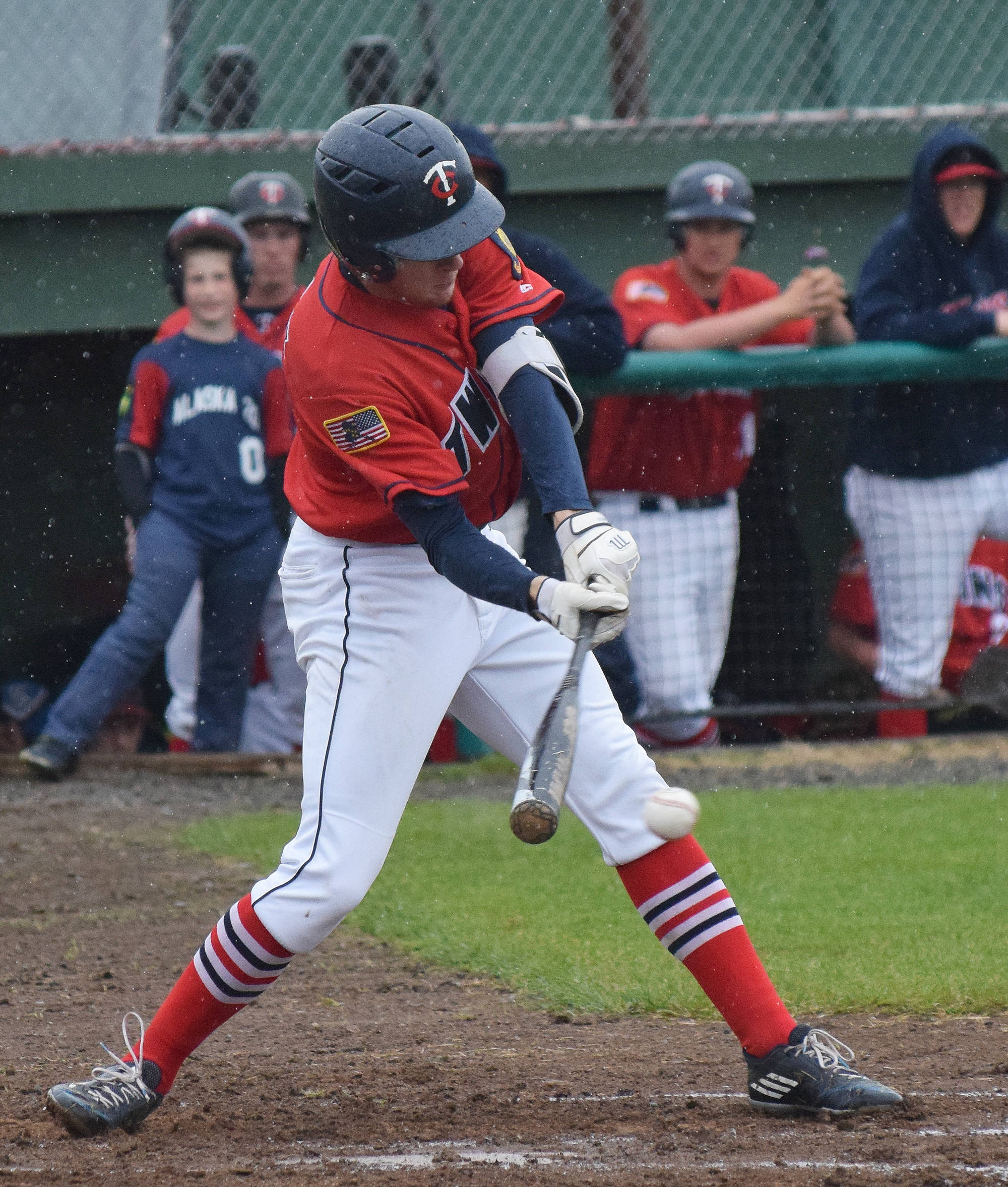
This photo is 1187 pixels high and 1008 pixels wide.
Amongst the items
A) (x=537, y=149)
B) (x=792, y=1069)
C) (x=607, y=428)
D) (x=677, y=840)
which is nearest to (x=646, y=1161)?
(x=792, y=1069)

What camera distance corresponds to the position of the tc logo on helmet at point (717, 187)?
5.99 m

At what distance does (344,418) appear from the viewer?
9.25ft

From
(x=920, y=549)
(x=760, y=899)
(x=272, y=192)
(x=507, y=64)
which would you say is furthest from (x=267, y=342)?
(x=760, y=899)

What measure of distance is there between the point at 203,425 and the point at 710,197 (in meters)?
2.03

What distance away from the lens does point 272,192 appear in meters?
6.46

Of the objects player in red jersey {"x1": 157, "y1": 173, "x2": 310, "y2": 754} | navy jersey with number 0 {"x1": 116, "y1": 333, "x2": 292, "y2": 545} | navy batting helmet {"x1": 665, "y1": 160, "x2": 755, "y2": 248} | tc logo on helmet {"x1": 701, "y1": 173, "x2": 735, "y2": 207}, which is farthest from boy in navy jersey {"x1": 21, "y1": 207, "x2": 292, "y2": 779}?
tc logo on helmet {"x1": 701, "y1": 173, "x2": 735, "y2": 207}

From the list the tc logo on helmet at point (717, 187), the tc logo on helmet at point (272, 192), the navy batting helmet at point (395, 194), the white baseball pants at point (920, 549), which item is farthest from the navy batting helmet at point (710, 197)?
the navy batting helmet at point (395, 194)

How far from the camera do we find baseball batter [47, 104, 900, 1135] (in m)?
2.79

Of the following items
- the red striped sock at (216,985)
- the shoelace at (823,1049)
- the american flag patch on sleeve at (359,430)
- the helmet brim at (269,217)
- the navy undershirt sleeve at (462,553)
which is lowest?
the red striped sock at (216,985)

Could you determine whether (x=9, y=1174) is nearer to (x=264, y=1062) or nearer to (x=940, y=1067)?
(x=264, y=1062)

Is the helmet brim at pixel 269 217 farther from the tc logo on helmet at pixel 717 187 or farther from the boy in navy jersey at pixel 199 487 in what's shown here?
the tc logo on helmet at pixel 717 187

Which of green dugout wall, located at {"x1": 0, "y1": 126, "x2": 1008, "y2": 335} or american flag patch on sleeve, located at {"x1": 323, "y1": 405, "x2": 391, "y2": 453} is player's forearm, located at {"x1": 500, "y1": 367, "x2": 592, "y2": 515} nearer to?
american flag patch on sleeve, located at {"x1": 323, "y1": 405, "x2": 391, "y2": 453}

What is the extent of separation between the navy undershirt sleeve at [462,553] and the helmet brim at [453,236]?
1.30 ft

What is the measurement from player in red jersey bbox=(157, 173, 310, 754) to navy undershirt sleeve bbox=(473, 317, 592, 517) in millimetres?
3646
